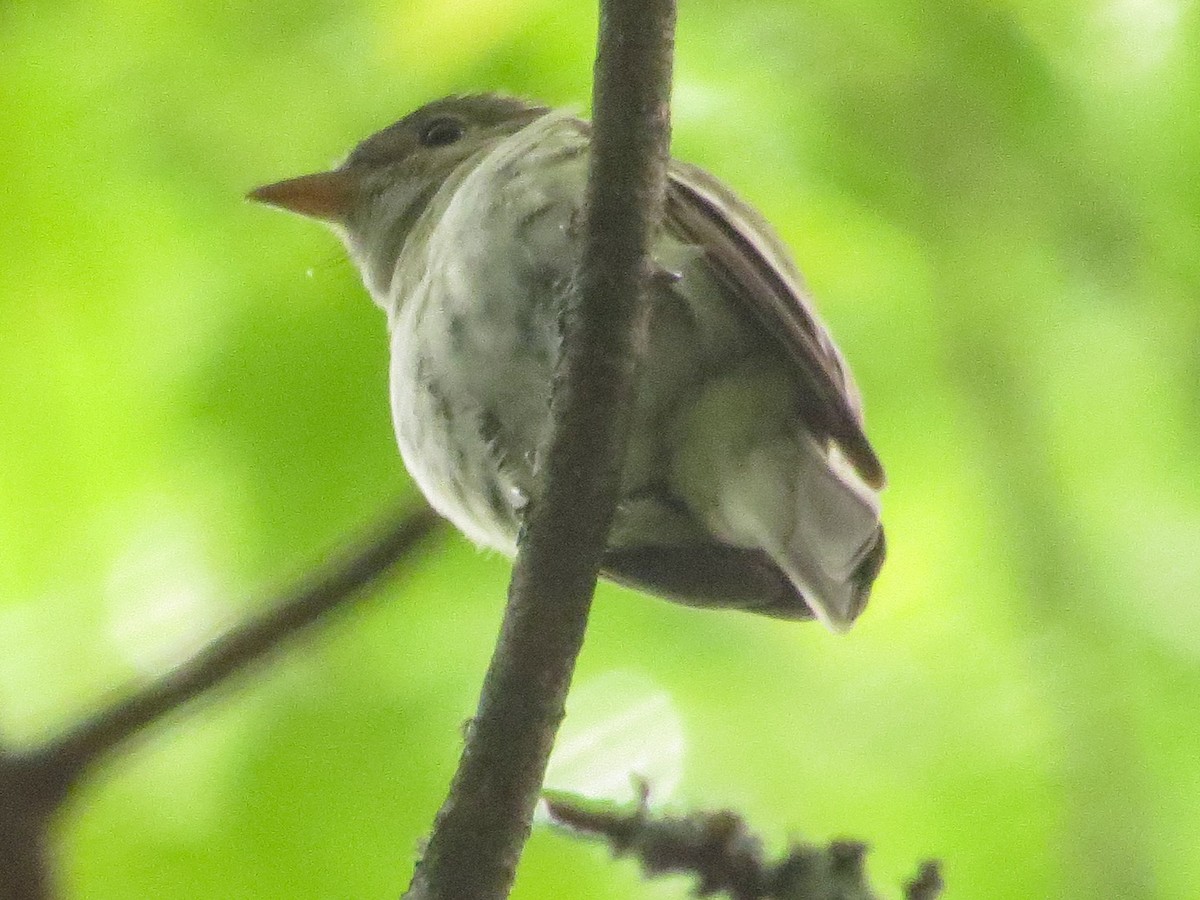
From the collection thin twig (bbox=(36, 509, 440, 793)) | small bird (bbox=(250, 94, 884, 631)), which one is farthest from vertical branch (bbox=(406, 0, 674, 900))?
small bird (bbox=(250, 94, 884, 631))

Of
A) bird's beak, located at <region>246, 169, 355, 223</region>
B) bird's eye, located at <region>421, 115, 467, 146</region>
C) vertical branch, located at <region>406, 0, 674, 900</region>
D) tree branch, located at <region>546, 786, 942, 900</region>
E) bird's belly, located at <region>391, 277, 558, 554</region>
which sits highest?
bird's eye, located at <region>421, 115, 467, 146</region>

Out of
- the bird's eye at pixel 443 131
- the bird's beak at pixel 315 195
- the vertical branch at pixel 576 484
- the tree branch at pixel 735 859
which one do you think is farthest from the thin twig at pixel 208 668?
the bird's eye at pixel 443 131

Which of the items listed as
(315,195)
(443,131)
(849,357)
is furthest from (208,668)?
(443,131)

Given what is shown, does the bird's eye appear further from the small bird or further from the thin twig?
the thin twig

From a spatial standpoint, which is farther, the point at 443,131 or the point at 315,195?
the point at 443,131

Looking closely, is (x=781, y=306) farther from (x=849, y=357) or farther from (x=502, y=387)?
(x=849, y=357)

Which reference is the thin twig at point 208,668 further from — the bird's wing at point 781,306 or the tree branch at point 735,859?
the bird's wing at point 781,306
